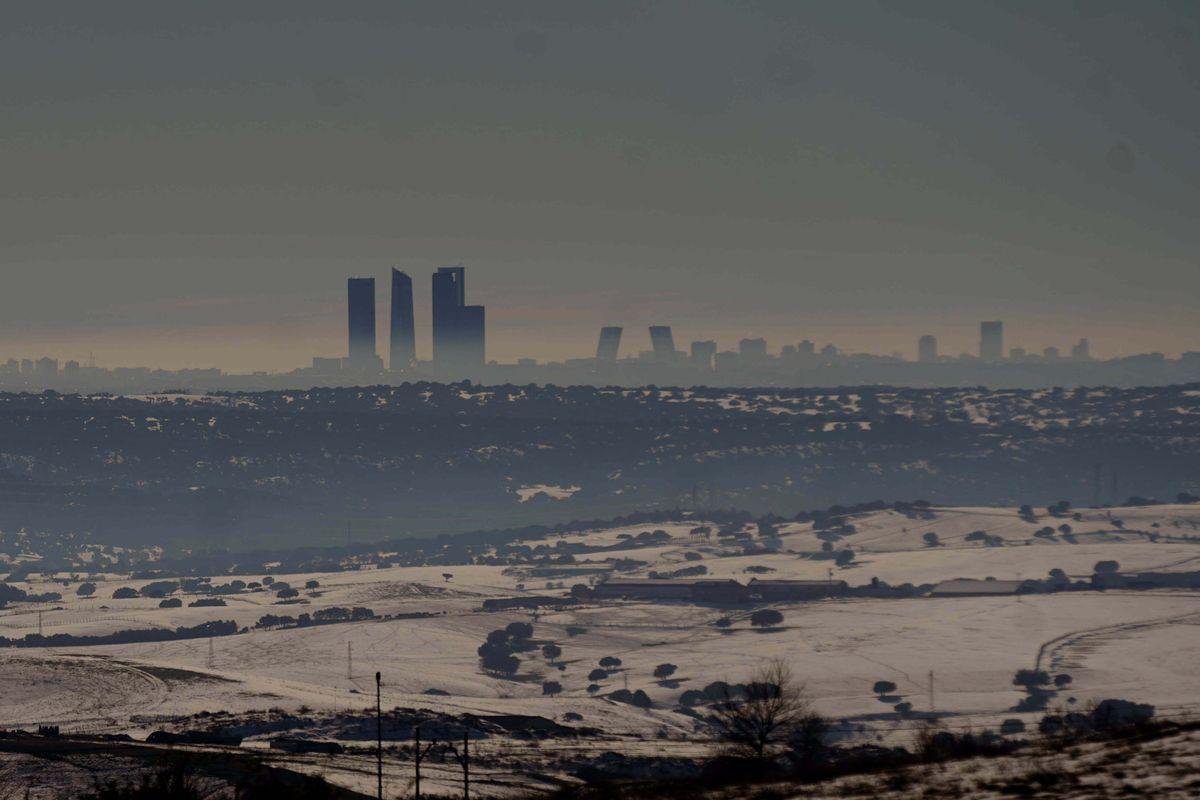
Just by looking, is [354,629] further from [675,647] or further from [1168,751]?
[1168,751]

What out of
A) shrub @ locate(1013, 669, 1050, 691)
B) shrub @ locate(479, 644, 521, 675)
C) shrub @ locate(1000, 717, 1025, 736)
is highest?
shrub @ locate(1000, 717, 1025, 736)

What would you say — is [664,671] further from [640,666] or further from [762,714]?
[762,714]

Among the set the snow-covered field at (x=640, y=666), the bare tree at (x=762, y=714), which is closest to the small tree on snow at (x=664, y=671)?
the snow-covered field at (x=640, y=666)

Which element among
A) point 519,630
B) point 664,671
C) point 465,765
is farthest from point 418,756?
point 519,630

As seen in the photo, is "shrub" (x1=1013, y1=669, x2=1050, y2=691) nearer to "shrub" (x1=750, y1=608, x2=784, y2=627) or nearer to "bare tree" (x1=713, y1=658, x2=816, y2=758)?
"bare tree" (x1=713, y1=658, x2=816, y2=758)

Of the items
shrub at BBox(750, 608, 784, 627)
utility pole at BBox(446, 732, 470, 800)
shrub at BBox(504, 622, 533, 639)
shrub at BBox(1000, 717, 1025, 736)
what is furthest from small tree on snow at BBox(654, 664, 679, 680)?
utility pole at BBox(446, 732, 470, 800)

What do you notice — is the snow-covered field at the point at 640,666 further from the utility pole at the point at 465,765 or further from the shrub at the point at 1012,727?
the utility pole at the point at 465,765

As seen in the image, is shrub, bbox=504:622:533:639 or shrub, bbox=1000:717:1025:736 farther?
shrub, bbox=504:622:533:639

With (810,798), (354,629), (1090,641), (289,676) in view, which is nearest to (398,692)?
(289,676)
